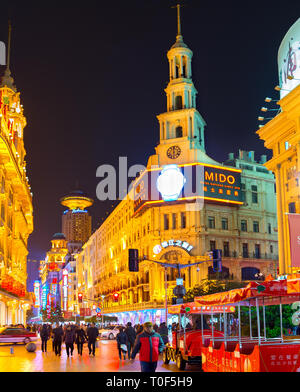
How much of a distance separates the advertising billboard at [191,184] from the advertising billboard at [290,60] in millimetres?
31119

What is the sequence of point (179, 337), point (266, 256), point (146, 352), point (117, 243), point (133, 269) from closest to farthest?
point (146, 352) → point (179, 337) → point (133, 269) → point (266, 256) → point (117, 243)

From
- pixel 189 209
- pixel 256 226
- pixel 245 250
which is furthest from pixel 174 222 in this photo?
pixel 256 226

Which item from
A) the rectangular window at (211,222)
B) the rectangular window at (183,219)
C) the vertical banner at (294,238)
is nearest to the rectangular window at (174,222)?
the rectangular window at (183,219)

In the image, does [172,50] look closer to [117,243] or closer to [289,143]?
[117,243]

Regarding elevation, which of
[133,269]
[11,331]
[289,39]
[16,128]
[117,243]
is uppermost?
[16,128]

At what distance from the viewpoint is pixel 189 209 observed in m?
68.8

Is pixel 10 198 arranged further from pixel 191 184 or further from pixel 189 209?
pixel 189 209

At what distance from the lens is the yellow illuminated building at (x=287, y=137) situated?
3400 centimetres

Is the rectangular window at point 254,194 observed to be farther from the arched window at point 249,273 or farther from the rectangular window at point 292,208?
the rectangular window at point 292,208

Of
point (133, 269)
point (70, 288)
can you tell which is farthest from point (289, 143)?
point (70, 288)

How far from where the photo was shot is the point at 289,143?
37625 mm
